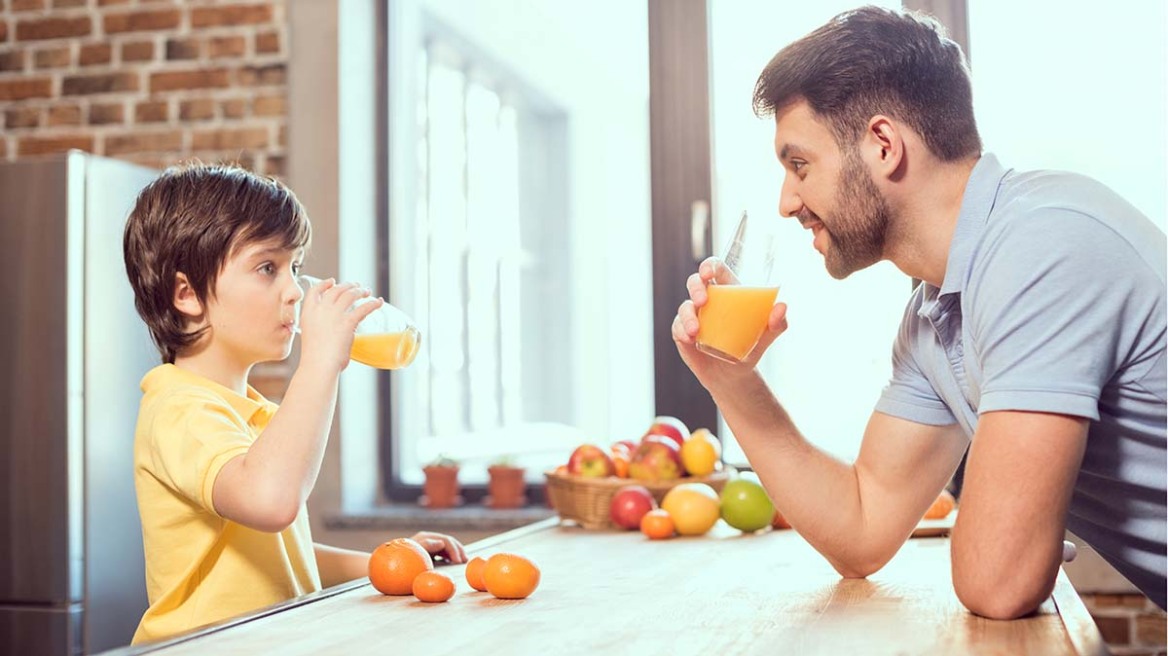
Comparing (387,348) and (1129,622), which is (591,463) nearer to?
(387,348)

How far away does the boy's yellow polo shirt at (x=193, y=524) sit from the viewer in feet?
4.76

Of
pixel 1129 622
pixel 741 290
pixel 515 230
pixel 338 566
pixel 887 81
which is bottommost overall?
pixel 1129 622

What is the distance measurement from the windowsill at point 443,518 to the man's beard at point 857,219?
5.80 ft

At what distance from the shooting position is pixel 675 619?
1.20m

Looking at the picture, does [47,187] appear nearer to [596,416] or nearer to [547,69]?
[547,69]

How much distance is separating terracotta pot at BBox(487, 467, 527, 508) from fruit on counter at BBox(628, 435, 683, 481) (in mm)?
1022

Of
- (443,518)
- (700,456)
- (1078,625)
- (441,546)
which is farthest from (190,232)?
(443,518)

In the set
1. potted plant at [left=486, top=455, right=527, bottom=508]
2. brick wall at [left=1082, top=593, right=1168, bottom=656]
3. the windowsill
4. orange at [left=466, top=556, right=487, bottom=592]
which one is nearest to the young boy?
orange at [left=466, top=556, right=487, bottom=592]

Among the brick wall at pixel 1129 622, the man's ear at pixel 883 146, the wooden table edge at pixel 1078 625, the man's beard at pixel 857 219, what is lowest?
the brick wall at pixel 1129 622

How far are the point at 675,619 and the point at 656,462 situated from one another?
1.04 meters

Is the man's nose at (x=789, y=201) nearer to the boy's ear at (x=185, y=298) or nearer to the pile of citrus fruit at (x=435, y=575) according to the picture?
the pile of citrus fruit at (x=435, y=575)

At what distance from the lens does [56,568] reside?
2.64 metres

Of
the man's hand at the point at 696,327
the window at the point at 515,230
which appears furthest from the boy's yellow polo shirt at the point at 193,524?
the window at the point at 515,230

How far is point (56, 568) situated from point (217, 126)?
133cm
